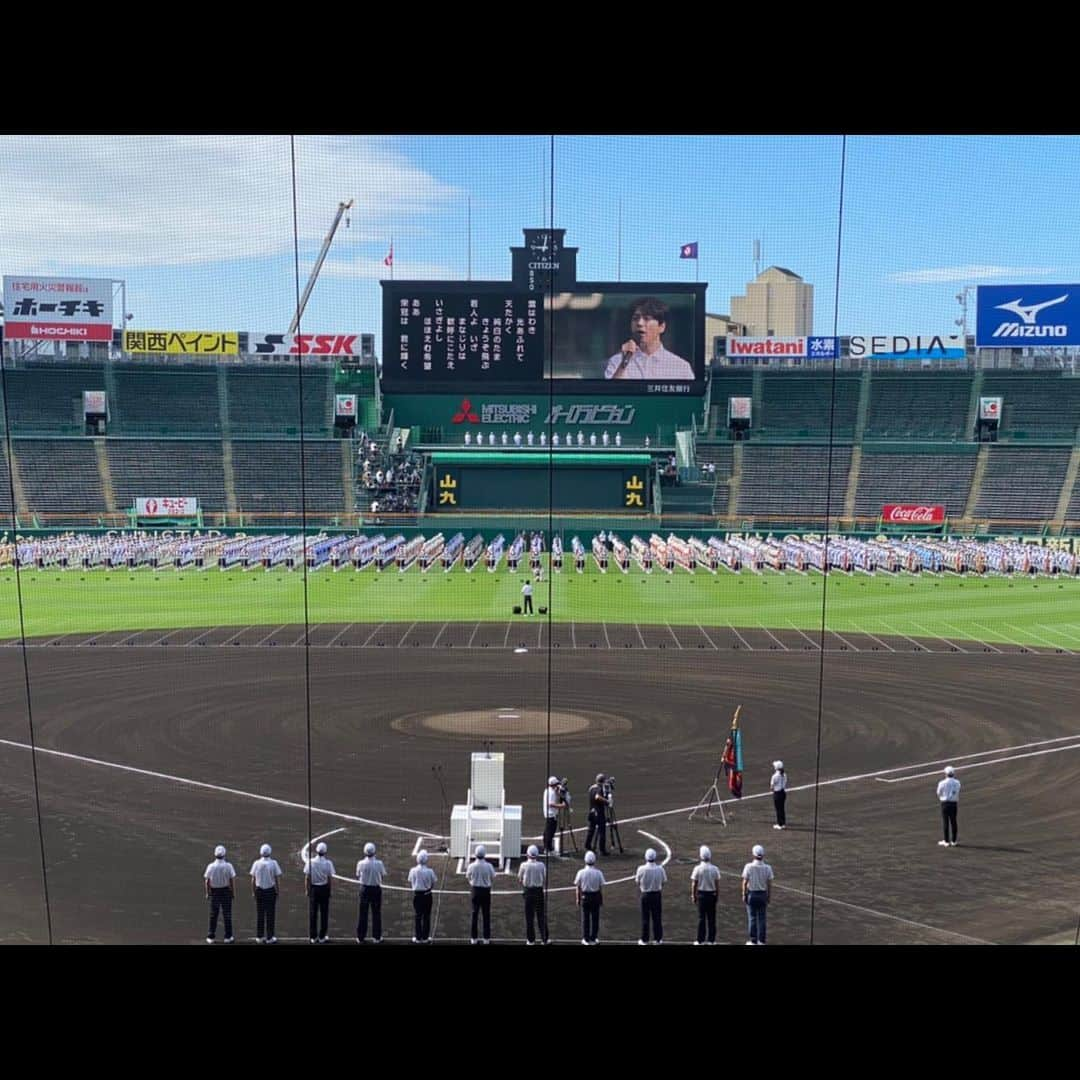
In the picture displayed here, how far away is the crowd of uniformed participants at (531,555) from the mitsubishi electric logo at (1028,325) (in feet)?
36.7

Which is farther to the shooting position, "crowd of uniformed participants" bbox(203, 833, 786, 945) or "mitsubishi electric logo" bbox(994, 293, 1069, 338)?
"mitsubishi electric logo" bbox(994, 293, 1069, 338)

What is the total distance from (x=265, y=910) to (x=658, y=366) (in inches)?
1284

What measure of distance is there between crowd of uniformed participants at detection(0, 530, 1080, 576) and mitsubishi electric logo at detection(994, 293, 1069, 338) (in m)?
11.2

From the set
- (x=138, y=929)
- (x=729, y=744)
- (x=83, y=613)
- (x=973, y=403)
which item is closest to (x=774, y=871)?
(x=729, y=744)

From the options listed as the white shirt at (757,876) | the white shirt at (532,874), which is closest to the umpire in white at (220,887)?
the white shirt at (532,874)

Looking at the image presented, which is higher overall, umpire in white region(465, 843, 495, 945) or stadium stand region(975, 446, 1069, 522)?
umpire in white region(465, 843, 495, 945)

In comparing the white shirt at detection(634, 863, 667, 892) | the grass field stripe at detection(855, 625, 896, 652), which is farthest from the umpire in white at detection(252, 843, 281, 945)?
the grass field stripe at detection(855, 625, 896, 652)

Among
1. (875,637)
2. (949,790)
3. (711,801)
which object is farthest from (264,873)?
(875,637)

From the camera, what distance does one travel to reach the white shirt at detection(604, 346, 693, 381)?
129 feet

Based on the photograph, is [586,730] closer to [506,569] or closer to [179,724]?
[179,724]

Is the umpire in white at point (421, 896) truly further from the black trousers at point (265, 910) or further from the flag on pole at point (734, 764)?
the flag on pole at point (734, 764)

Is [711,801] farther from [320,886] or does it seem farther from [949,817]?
[320,886]

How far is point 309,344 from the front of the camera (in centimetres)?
4381

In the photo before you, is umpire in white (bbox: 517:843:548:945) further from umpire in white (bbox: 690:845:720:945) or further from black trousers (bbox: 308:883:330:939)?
black trousers (bbox: 308:883:330:939)
